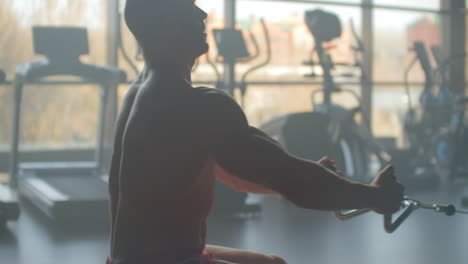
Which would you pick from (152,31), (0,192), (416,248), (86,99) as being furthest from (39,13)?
(152,31)

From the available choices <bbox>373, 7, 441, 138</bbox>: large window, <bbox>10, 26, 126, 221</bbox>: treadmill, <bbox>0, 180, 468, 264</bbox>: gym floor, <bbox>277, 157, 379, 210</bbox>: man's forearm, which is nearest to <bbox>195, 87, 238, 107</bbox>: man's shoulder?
<bbox>277, 157, 379, 210</bbox>: man's forearm

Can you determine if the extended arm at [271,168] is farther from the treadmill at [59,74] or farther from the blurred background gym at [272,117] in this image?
the treadmill at [59,74]

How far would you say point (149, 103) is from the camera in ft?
3.68

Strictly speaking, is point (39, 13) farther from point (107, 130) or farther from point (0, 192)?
point (0, 192)

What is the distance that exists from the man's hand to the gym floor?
4.38 ft

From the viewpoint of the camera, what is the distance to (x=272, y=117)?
4.77 metres

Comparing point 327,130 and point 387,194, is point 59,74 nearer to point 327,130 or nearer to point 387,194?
point 327,130

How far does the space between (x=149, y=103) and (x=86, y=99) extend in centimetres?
473

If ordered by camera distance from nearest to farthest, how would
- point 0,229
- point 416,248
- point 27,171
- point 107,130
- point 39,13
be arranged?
point 416,248
point 0,229
point 27,171
point 39,13
point 107,130

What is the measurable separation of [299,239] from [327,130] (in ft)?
4.77

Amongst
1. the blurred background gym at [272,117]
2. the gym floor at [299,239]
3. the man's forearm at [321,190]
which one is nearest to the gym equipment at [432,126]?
the blurred background gym at [272,117]

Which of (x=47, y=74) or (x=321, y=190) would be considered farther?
(x=47, y=74)

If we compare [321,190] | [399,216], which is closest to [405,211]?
[399,216]

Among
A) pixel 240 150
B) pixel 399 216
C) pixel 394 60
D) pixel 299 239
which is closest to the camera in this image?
pixel 240 150
